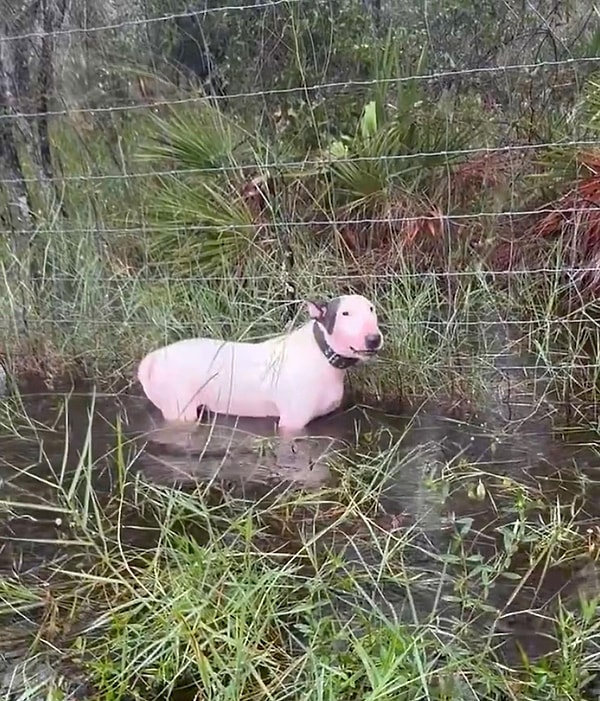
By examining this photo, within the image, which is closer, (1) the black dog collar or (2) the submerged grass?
(2) the submerged grass

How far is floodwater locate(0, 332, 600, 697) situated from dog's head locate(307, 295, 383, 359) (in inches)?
6.5

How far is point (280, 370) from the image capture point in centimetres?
181

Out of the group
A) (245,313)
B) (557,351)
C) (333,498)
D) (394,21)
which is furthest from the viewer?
(394,21)

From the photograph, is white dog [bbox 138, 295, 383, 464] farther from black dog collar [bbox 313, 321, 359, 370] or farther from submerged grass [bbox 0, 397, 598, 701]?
submerged grass [bbox 0, 397, 598, 701]

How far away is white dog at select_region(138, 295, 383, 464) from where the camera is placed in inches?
70.7

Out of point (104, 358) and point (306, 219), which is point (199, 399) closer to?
point (104, 358)

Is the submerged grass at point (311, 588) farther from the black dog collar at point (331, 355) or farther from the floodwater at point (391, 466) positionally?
the black dog collar at point (331, 355)

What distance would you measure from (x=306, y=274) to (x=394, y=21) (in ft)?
2.91

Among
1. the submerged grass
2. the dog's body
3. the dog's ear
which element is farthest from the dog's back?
the submerged grass

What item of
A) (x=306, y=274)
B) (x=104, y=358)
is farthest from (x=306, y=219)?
(x=104, y=358)

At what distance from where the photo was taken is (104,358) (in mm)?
2258

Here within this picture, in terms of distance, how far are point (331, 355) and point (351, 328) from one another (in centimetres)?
7

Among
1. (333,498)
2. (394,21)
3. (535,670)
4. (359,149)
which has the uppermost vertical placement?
(394,21)

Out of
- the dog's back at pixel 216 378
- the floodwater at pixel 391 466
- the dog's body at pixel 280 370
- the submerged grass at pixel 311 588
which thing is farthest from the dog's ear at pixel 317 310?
the submerged grass at pixel 311 588
